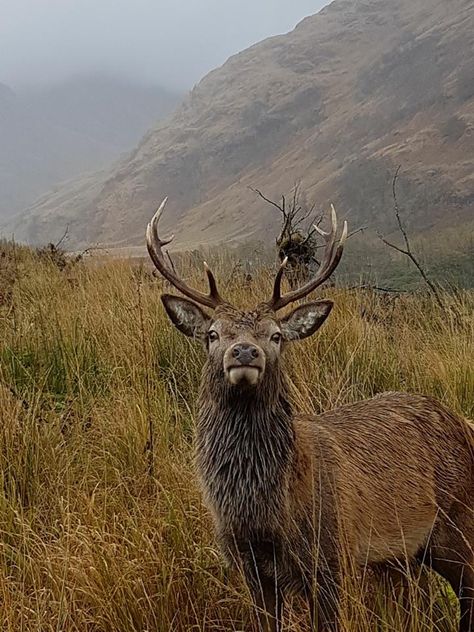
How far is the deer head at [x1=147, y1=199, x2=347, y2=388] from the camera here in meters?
2.74

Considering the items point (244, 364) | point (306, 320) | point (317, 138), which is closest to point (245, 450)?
point (244, 364)

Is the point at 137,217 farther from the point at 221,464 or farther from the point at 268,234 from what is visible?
the point at 221,464

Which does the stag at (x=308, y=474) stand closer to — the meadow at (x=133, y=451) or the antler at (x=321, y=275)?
the antler at (x=321, y=275)

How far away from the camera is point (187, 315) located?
3.16 m

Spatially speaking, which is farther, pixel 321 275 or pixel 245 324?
pixel 321 275

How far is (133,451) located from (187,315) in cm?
115

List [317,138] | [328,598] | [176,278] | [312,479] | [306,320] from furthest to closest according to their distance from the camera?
[317,138] < [176,278] < [306,320] < [312,479] < [328,598]

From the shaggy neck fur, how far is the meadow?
0.35 m

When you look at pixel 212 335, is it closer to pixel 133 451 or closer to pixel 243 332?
pixel 243 332

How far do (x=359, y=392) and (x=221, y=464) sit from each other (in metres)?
2.31

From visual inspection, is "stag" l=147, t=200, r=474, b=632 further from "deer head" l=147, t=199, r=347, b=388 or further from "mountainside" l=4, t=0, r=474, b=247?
"mountainside" l=4, t=0, r=474, b=247

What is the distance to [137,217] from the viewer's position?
53062mm

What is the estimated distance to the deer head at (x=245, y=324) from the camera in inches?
108

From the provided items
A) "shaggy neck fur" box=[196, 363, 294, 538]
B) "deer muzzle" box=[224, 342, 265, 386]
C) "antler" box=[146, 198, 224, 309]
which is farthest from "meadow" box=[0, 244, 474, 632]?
"antler" box=[146, 198, 224, 309]
